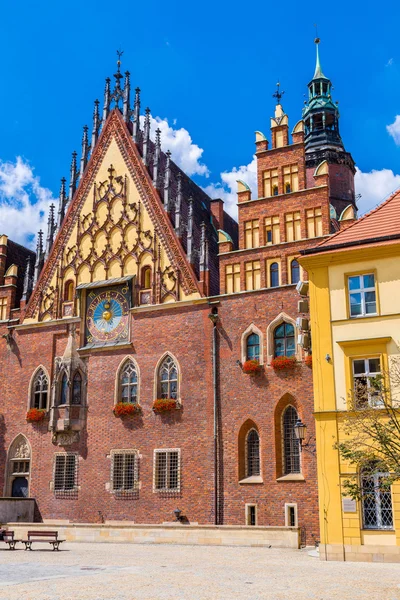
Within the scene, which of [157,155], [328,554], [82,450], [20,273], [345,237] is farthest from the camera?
[20,273]

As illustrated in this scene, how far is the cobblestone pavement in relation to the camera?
39.8 ft

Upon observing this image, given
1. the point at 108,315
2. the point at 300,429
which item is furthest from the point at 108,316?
the point at 300,429

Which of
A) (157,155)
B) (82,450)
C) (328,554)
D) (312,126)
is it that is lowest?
(328,554)

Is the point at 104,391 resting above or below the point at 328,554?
above

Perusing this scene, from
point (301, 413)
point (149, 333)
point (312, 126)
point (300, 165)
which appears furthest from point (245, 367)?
point (312, 126)

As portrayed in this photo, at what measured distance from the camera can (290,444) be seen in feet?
91.3

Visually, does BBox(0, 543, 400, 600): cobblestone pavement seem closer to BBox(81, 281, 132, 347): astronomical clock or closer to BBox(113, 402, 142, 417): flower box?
BBox(113, 402, 142, 417): flower box

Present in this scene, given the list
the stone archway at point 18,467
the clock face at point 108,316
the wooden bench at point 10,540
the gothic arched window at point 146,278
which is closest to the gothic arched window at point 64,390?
the clock face at point 108,316

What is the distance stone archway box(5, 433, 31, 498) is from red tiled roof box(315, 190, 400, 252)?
18.6m

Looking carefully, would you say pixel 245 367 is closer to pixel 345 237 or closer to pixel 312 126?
pixel 345 237

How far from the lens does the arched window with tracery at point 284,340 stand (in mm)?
28391

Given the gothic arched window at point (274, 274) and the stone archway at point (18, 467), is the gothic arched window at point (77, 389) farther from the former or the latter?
the gothic arched window at point (274, 274)

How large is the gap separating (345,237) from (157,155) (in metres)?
14.7

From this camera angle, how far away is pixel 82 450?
103ft
